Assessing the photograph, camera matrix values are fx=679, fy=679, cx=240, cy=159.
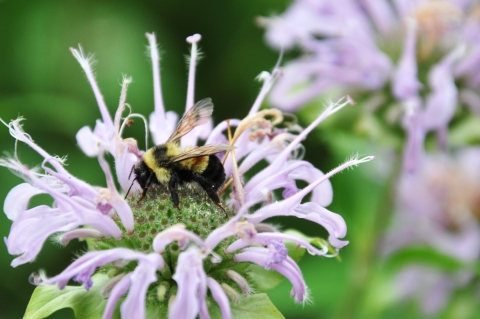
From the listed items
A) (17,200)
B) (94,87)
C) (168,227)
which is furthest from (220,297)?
(94,87)

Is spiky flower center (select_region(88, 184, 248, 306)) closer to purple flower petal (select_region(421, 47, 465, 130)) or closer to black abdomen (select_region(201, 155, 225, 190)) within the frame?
black abdomen (select_region(201, 155, 225, 190))

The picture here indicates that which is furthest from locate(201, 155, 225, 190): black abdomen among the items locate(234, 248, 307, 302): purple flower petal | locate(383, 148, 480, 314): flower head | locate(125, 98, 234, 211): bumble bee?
locate(383, 148, 480, 314): flower head

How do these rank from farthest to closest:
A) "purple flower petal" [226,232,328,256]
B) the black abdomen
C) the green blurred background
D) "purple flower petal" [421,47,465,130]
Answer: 1. the green blurred background
2. "purple flower petal" [421,47,465,130]
3. the black abdomen
4. "purple flower petal" [226,232,328,256]

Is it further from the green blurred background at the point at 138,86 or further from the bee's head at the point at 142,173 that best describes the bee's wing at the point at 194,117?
the green blurred background at the point at 138,86

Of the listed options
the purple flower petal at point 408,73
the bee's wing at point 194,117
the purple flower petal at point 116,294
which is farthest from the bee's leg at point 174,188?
the purple flower petal at point 408,73

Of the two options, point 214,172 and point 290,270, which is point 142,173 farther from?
point 290,270

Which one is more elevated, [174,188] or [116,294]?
[174,188]

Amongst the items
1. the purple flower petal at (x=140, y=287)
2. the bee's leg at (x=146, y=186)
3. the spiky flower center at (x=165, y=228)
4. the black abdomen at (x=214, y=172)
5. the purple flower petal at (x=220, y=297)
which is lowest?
the purple flower petal at (x=140, y=287)
